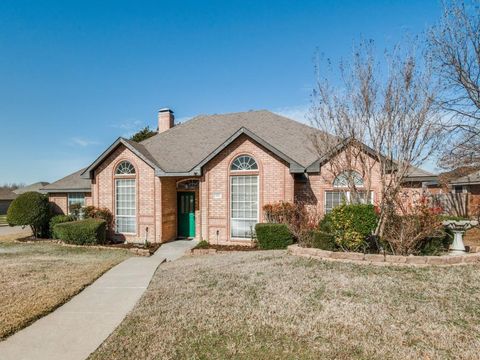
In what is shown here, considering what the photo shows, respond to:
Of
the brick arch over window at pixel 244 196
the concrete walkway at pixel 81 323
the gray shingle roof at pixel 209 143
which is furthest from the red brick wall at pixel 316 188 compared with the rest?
the concrete walkway at pixel 81 323

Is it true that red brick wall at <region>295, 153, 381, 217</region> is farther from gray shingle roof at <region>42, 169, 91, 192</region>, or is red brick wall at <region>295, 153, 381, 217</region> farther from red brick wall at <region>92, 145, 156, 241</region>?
gray shingle roof at <region>42, 169, 91, 192</region>

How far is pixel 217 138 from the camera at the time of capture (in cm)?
1858

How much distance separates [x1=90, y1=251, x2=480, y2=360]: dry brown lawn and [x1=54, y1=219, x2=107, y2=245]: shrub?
7.39 m

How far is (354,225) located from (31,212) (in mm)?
16887

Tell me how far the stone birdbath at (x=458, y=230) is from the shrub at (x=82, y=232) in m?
13.8

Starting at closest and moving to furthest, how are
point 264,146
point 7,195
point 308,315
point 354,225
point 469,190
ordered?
point 308,315 < point 354,225 < point 264,146 < point 469,190 < point 7,195

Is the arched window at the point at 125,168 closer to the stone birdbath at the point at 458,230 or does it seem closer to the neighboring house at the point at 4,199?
the stone birdbath at the point at 458,230

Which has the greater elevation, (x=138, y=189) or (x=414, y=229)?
(x=138, y=189)

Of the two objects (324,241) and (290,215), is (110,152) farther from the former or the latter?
(324,241)

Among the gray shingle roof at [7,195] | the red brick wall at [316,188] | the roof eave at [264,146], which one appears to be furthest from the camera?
the gray shingle roof at [7,195]

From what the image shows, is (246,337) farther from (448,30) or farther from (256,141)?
(448,30)

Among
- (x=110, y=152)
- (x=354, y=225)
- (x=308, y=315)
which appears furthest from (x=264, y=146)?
(x=308, y=315)

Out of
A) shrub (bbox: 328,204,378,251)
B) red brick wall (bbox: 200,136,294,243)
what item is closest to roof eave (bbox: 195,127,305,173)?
red brick wall (bbox: 200,136,294,243)

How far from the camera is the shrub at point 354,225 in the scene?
948cm
